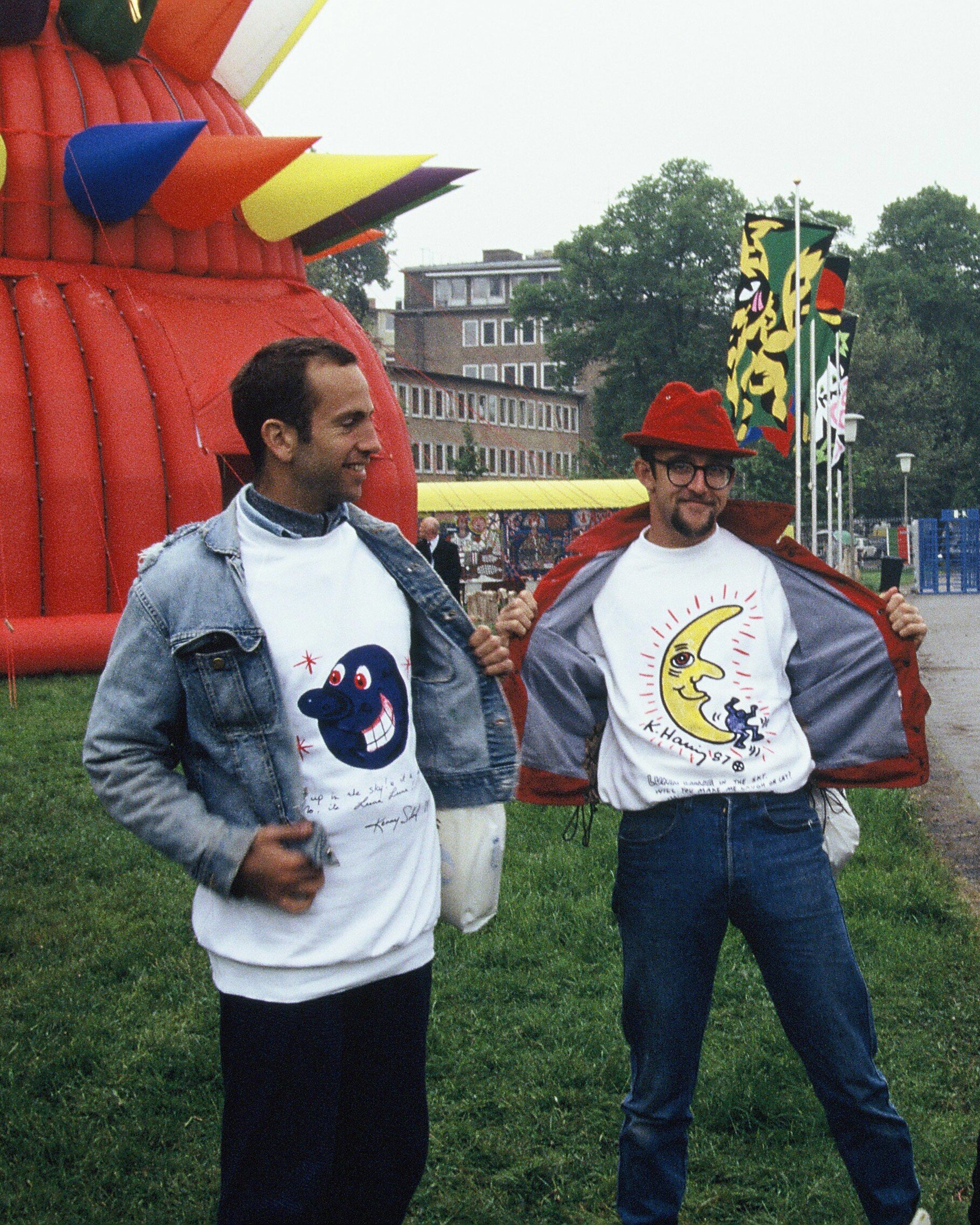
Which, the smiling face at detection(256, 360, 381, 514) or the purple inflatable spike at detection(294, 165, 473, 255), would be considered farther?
the purple inflatable spike at detection(294, 165, 473, 255)

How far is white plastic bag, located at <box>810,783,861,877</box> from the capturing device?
3.15m

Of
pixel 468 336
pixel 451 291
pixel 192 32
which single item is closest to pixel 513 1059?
pixel 192 32

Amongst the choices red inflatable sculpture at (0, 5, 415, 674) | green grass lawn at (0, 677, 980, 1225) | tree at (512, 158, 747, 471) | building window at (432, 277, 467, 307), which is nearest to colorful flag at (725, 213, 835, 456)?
red inflatable sculpture at (0, 5, 415, 674)

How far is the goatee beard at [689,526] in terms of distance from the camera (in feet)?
10.2

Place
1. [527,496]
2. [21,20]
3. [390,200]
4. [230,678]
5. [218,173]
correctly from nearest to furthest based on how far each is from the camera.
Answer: [230,678]
[218,173]
[21,20]
[390,200]
[527,496]

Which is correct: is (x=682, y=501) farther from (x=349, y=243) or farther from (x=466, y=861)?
(x=349, y=243)

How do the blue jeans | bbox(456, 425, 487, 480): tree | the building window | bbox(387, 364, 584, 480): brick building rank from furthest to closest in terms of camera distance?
the building window < bbox(387, 364, 584, 480): brick building < bbox(456, 425, 487, 480): tree < the blue jeans

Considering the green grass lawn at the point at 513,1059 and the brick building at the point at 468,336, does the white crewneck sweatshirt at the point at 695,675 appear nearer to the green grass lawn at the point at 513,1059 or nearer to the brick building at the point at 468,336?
the green grass lawn at the point at 513,1059

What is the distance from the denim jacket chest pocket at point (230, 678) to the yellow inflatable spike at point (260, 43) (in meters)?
11.0

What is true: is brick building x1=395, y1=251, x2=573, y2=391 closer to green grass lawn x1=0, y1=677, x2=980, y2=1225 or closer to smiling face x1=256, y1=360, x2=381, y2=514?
green grass lawn x1=0, y1=677, x2=980, y2=1225

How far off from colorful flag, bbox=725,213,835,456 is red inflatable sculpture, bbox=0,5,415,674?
4.37 metres

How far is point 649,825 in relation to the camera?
301cm

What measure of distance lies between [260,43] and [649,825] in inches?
455

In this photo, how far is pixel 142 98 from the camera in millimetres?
11719
